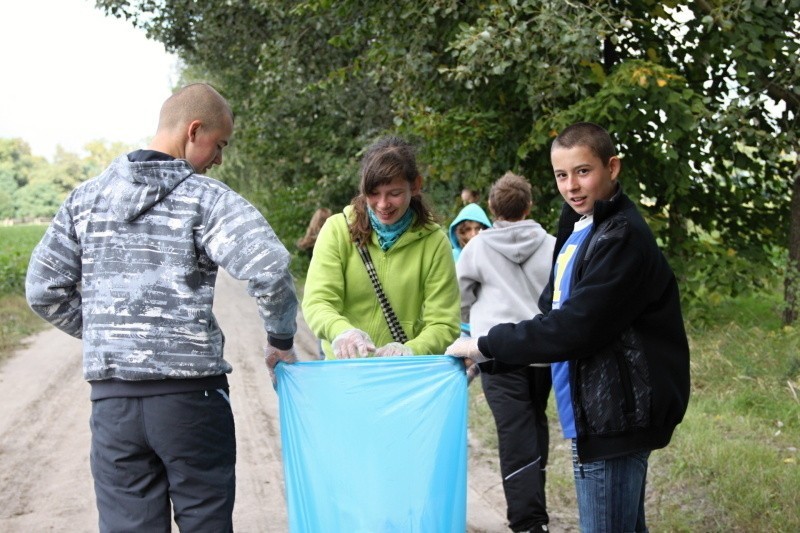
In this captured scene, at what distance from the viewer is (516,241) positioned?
512cm

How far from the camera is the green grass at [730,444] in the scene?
4.94m

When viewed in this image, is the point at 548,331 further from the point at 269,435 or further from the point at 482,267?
the point at 269,435

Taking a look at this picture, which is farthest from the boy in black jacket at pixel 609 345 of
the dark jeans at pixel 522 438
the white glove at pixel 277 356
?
the dark jeans at pixel 522 438

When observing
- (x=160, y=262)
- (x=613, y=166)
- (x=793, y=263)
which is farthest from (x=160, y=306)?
(x=793, y=263)

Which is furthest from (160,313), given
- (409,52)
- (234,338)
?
(234,338)

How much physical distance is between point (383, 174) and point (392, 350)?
2.13 feet

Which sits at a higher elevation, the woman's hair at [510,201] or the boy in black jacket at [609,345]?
the woman's hair at [510,201]

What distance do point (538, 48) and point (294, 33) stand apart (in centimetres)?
694

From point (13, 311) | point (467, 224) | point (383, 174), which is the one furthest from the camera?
point (13, 311)

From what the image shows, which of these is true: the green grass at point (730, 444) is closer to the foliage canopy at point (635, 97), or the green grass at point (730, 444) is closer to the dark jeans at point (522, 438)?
the dark jeans at point (522, 438)

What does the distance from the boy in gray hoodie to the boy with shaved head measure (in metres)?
2.08

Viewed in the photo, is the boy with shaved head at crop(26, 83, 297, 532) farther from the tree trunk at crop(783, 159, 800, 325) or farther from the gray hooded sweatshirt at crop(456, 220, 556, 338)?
the tree trunk at crop(783, 159, 800, 325)

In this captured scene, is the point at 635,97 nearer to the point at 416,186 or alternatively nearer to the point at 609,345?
the point at 416,186

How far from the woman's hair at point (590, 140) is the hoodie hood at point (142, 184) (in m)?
1.18
